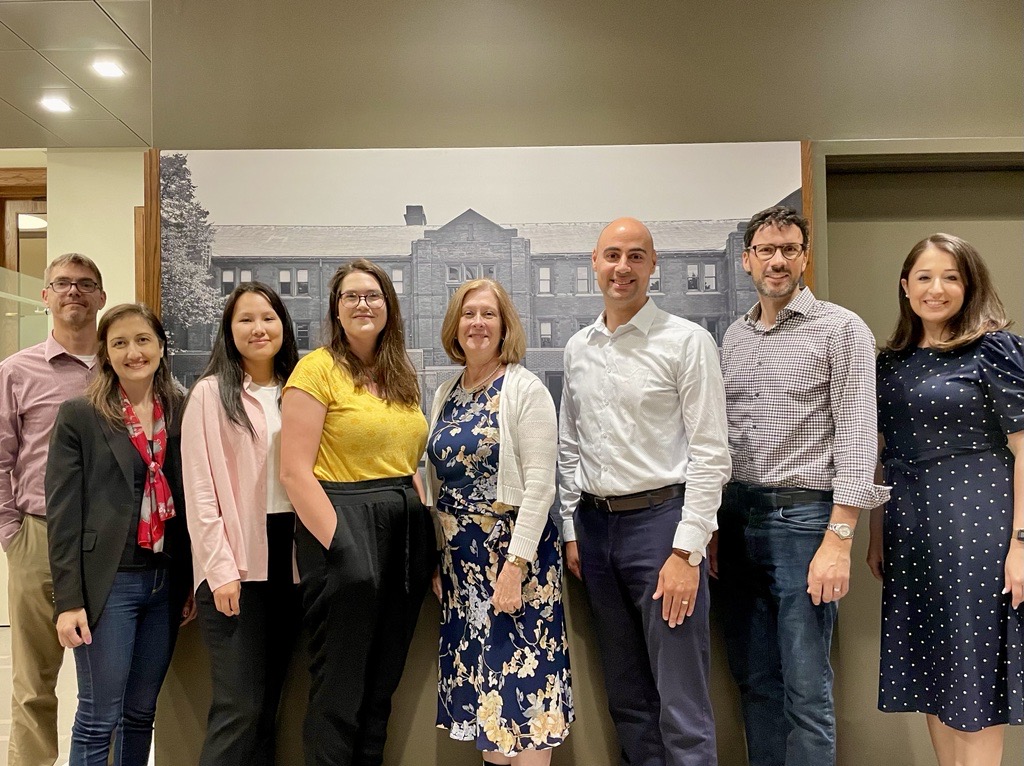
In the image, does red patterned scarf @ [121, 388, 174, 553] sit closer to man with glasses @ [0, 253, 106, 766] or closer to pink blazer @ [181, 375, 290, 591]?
pink blazer @ [181, 375, 290, 591]

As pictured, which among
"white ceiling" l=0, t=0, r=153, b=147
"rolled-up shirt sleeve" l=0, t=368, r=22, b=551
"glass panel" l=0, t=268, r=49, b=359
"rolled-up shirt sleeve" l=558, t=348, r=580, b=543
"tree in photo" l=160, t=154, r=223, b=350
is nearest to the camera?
"rolled-up shirt sleeve" l=558, t=348, r=580, b=543

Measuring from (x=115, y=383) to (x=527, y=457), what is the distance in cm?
132

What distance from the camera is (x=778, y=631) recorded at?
221 centimetres

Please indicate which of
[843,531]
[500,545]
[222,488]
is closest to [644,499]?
[500,545]

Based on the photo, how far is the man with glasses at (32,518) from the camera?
245 cm

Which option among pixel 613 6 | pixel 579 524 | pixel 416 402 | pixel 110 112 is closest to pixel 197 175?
pixel 416 402

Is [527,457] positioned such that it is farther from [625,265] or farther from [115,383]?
[115,383]

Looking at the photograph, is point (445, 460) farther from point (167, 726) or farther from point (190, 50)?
point (190, 50)

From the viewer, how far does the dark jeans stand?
2.05 metres

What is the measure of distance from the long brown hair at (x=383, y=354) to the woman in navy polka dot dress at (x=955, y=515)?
5.02 feet

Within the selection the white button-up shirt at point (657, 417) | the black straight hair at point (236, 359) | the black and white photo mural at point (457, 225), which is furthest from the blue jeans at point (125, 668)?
the white button-up shirt at point (657, 417)

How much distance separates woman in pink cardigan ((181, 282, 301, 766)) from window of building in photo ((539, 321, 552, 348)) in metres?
0.92

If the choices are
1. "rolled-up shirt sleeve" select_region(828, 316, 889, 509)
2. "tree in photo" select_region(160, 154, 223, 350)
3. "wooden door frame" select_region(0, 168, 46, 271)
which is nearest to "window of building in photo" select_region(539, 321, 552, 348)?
"rolled-up shirt sleeve" select_region(828, 316, 889, 509)

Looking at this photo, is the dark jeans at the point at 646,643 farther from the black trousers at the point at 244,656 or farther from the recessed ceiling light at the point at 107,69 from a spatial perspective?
the recessed ceiling light at the point at 107,69
